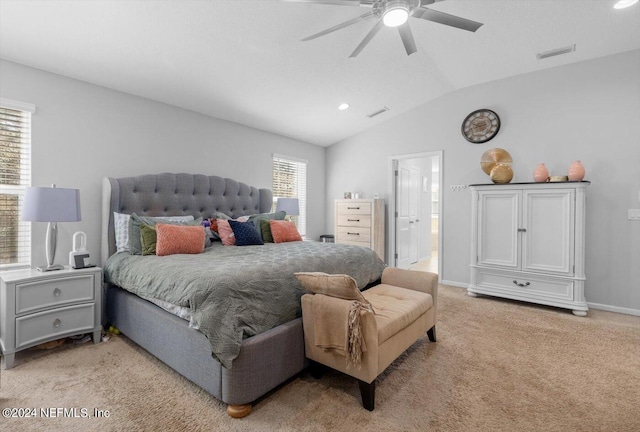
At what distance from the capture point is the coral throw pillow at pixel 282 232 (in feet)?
11.7

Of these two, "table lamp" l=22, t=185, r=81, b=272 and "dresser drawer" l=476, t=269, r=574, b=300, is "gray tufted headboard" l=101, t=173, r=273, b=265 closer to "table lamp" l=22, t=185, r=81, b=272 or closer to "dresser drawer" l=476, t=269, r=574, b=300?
"table lamp" l=22, t=185, r=81, b=272

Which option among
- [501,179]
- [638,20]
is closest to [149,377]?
[501,179]

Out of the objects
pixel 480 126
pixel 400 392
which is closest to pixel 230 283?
pixel 400 392

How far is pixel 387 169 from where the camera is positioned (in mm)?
5281

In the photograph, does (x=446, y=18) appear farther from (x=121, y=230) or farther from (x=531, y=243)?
(x=121, y=230)

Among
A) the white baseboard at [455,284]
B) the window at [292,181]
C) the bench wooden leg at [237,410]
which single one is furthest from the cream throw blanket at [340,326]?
the window at [292,181]

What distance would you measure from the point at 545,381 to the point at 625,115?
3213 mm

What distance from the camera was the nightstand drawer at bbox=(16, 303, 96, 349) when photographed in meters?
2.21

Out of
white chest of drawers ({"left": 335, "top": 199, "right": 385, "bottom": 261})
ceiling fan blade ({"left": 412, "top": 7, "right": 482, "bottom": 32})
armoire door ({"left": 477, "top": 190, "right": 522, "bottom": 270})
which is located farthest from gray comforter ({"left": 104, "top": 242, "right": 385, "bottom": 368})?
white chest of drawers ({"left": 335, "top": 199, "right": 385, "bottom": 261})

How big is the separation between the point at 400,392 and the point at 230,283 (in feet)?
4.09

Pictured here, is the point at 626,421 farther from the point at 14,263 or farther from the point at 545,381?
the point at 14,263

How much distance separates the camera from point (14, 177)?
2637 millimetres

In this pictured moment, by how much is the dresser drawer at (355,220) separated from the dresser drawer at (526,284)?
71.3 inches

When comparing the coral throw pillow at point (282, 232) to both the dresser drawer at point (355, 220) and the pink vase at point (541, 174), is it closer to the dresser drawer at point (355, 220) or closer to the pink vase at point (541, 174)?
the dresser drawer at point (355, 220)
